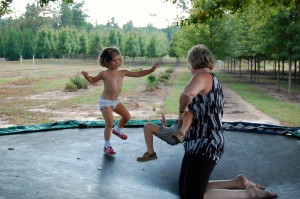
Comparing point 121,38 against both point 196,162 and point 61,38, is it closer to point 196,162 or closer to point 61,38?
point 61,38

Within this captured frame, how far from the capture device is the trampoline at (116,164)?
315 centimetres

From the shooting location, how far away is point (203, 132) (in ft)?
9.20

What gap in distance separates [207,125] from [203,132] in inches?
2.2

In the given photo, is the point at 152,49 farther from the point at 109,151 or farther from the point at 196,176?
the point at 196,176

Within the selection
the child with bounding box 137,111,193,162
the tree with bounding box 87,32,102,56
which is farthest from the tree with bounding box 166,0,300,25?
the tree with bounding box 87,32,102,56

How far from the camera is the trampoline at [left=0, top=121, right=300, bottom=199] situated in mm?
3148

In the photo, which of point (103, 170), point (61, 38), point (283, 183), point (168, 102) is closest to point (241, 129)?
point (283, 183)

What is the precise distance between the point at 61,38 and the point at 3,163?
4401 cm

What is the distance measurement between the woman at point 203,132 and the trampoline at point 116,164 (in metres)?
0.36

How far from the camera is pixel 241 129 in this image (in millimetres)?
5781

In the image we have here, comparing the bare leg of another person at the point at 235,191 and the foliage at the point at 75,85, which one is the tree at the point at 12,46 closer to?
the foliage at the point at 75,85

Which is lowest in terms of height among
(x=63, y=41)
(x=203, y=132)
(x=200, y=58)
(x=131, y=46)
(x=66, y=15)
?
(x=203, y=132)

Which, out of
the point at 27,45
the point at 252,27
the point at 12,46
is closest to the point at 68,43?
the point at 27,45

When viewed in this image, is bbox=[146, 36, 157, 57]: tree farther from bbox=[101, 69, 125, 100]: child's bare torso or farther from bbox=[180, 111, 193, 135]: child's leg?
bbox=[180, 111, 193, 135]: child's leg
